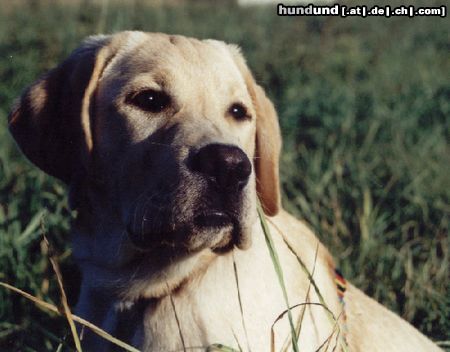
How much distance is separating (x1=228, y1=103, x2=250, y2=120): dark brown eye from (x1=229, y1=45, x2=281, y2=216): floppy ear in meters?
0.13

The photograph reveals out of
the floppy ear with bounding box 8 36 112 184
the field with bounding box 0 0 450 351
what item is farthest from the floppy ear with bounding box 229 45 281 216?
the field with bounding box 0 0 450 351

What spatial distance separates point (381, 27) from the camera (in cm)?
1253

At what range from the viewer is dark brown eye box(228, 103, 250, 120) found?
10.8 feet

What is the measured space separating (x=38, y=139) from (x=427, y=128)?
15.4ft

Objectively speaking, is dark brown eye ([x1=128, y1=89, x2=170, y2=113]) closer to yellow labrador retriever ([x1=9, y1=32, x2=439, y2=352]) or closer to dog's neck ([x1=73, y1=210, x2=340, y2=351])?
yellow labrador retriever ([x1=9, y1=32, x2=439, y2=352])

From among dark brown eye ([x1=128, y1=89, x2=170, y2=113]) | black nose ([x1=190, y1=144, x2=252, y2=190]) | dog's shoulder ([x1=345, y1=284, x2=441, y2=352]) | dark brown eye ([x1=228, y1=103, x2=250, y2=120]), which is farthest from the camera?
dark brown eye ([x1=228, y1=103, x2=250, y2=120])

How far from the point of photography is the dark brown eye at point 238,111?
10.8ft

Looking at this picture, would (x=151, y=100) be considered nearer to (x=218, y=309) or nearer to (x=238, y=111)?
(x=238, y=111)

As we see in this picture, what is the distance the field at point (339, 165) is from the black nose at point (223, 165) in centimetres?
94

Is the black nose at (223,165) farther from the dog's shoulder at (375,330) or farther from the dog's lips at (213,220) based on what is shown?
the dog's shoulder at (375,330)

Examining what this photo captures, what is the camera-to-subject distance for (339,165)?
213 inches

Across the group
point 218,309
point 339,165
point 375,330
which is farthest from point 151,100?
point 339,165

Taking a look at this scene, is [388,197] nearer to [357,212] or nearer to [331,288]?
[357,212]

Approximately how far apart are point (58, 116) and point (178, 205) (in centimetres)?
89
